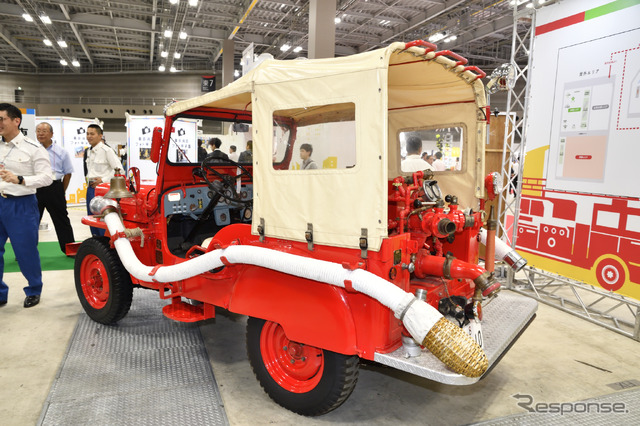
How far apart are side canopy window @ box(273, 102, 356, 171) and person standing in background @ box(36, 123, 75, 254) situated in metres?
5.00

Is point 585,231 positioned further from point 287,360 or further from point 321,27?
point 321,27

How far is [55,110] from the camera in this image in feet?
78.7

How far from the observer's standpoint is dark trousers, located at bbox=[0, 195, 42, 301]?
4.19m

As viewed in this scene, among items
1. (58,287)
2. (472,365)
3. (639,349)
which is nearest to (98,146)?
(58,287)

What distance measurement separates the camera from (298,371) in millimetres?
2762

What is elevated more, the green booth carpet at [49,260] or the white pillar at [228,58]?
the white pillar at [228,58]

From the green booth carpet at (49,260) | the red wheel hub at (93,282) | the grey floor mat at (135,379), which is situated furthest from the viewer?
the green booth carpet at (49,260)

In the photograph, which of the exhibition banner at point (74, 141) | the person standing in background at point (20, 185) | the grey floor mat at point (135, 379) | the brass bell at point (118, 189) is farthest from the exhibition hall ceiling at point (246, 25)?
the grey floor mat at point (135, 379)

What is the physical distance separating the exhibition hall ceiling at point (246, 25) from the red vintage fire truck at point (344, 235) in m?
9.68

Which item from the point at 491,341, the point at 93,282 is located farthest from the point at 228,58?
the point at 491,341

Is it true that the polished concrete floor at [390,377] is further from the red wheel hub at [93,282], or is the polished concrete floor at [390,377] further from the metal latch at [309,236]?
the metal latch at [309,236]

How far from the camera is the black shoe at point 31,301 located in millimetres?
4457

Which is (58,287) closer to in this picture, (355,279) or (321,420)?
(321,420)

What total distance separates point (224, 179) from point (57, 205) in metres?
4.20
